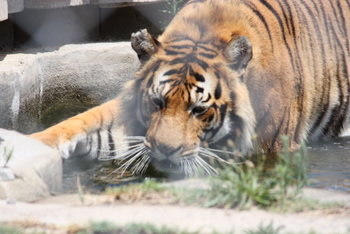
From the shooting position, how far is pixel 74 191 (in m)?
2.90

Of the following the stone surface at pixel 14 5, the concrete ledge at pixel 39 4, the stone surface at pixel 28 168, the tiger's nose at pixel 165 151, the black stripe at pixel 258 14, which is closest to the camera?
the stone surface at pixel 28 168

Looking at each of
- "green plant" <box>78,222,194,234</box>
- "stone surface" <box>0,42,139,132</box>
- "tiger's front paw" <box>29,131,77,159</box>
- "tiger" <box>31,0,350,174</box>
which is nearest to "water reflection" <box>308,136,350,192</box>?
"tiger" <box>31,0,350,174</box>

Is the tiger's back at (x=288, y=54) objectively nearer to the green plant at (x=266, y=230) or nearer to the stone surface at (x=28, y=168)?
the stone surface at (x=28, y=168)

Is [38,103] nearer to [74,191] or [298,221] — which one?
[74,191]

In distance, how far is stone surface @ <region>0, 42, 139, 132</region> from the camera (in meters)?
4.11

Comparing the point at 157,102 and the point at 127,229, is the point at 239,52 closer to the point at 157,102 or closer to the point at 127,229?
the point at 157,102

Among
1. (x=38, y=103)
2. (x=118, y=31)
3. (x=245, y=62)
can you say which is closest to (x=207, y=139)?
(x=245, y=62)

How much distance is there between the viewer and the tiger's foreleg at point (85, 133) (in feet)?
10.3

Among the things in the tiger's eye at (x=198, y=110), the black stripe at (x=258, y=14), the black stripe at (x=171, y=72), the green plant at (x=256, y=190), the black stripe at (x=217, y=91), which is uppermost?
the black stripe at (x=258, y=14)

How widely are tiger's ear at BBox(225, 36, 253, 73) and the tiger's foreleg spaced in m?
0.64

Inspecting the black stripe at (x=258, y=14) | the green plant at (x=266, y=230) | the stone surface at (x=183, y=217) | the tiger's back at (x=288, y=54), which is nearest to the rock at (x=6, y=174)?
the stone surface at (x=183, y=217)

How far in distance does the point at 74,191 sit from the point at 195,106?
67cm

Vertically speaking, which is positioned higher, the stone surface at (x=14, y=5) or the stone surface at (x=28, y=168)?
the stone surface at (x=14, y=5)

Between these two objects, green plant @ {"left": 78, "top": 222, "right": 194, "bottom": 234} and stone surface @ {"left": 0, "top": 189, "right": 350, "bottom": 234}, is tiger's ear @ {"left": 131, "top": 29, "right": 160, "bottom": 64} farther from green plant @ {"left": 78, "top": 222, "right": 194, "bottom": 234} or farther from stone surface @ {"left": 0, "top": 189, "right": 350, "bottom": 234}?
green plant @ {"left": 78, "top": 222, "right": 194, "bottom": 234}
